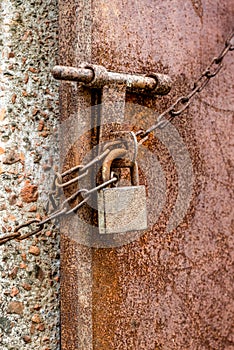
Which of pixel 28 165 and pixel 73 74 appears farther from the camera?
pixel 28 165

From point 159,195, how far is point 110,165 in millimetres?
166

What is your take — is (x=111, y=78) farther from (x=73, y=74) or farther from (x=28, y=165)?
(x=28, y=165)

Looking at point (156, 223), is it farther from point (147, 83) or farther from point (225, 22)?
point (225, 22)

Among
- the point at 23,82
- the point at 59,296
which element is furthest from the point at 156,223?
the point at 23,82

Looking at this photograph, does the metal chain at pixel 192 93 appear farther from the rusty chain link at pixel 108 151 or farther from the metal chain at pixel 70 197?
the metal chain at pixel 70 197

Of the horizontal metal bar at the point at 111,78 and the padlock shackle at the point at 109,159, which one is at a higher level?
the horizontal metal bar at the point at 111,78

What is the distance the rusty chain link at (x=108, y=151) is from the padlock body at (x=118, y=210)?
21 millimetres

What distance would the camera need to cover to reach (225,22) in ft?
3.57

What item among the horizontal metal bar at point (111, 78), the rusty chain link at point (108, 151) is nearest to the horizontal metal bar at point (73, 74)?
the horizontal metal bar at point (111, 78)

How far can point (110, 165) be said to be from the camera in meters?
0.82

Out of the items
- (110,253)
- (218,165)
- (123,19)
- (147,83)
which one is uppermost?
(123,19)

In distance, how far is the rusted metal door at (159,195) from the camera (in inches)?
33.8

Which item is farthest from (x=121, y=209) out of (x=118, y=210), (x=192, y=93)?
(x=192, y=93)

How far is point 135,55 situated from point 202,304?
1.67ft
